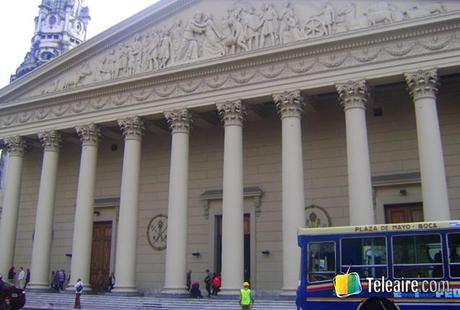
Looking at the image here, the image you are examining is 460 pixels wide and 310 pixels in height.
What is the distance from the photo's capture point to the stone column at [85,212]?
85.2 ft

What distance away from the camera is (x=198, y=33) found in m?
25.8

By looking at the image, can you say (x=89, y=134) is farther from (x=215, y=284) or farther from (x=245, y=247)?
(x=215, y=284)

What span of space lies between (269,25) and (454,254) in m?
14.5

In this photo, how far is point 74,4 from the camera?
10175 cm

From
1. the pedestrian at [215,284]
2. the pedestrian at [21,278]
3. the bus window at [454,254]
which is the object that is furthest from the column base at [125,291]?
the bus window at [454,254]

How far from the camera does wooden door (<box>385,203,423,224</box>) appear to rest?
905 inches

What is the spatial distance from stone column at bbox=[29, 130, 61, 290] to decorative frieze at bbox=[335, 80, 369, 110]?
16.3 metres

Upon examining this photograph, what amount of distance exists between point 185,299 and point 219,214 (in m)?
6.33

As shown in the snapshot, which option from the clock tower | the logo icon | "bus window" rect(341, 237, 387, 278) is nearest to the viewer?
"bus window" rect(341, 237, 387, 278)

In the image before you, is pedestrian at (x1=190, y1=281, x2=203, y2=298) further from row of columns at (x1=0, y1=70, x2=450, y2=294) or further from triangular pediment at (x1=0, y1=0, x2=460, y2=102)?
triangular pediment at (x1=0, y1=0, x2=460, y2=102)

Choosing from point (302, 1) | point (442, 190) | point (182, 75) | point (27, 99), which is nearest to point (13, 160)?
point (27, 99)

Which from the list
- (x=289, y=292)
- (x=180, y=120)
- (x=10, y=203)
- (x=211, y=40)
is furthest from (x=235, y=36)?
(x=10, y=203)

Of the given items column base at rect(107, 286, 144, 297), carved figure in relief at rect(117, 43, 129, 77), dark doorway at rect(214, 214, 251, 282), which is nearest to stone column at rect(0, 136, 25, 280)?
carved figure in relief at rect(117, 43, 129, 77)

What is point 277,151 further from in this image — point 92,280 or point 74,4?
point 74,4
